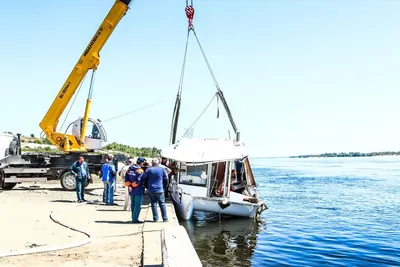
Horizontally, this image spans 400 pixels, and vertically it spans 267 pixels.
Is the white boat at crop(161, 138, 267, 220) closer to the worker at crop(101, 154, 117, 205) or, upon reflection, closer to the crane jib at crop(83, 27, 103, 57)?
the worker at crop(101, 154, 117, 205)

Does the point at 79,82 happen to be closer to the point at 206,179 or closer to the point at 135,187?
the point at 206,179

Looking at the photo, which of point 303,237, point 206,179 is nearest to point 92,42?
point 206,179

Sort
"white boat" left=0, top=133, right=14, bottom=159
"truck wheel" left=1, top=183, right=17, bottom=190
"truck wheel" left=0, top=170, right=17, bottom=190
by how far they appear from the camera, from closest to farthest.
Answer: "truck wheel" left=0, top=170, right=17, bottom=190 → "truck wheel" left=1, top=183, right=17, bottom=190 → "white boat" left=0, top=133, right=14, bottom=159

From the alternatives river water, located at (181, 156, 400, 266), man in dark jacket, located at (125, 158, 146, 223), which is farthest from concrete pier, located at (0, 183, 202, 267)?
river water, located at (181, 156, 400, 266)

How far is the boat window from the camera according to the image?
17375 millimetres

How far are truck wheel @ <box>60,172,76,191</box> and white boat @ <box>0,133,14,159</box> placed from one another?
3309mm

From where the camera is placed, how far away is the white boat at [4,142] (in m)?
20.9

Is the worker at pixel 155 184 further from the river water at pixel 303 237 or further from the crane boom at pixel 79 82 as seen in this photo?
the crane boom at pixel 79 82

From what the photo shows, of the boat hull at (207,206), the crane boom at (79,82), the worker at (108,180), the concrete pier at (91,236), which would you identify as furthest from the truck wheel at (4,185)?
the boat hull at (207,206)

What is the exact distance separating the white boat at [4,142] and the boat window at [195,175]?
9829 mm

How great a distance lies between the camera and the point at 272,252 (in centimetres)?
1301

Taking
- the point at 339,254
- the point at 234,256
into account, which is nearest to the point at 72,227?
the point at 234,256

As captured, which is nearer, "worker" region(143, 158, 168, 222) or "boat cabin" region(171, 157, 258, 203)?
"worker" region(143, 158, 168, 222)

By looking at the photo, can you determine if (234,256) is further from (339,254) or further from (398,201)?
(398,201)
